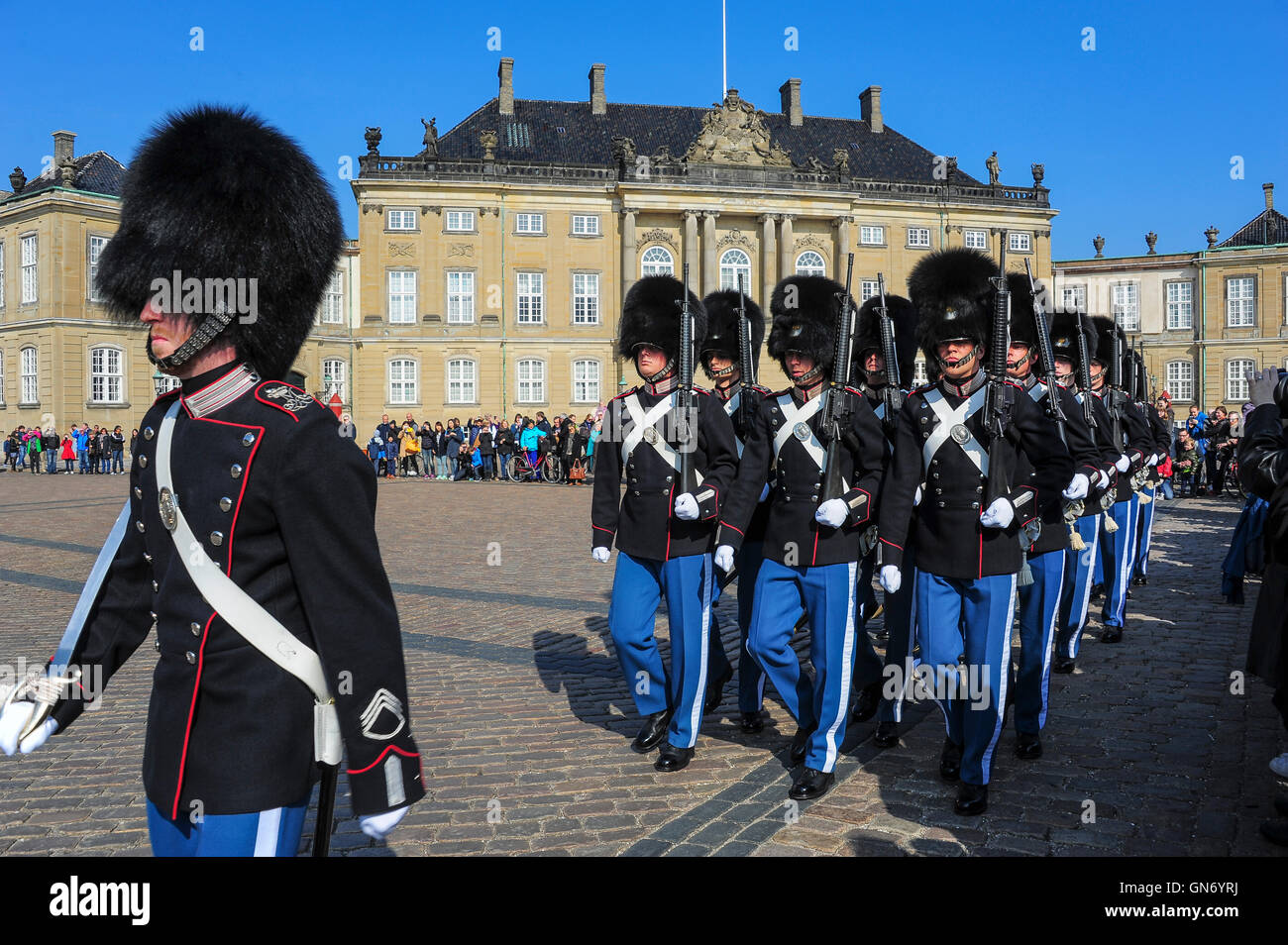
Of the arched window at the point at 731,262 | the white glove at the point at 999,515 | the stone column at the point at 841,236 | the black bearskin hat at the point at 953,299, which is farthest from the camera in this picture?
the stone column at the point at 841,236

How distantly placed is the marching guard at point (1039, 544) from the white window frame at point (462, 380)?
151 feet

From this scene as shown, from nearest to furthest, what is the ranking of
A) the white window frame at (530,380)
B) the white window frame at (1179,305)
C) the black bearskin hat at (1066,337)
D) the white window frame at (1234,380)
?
the black bearskin hat at (1066,337)
the white window frame at (530,380)
the white window frame at (1234,380)
the white window frame at (1179,305)

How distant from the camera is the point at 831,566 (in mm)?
5559

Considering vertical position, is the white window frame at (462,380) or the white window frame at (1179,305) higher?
the white window frame at (1179,305)

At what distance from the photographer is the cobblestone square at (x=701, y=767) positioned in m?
4.50

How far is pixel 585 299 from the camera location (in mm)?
53312

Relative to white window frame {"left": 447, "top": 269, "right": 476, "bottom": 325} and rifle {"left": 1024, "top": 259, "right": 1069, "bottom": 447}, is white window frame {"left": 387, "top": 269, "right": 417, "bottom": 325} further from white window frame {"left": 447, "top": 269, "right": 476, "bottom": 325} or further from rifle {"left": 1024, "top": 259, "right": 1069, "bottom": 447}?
rifle {"left": 1024, "top": 259, "right": 1069, "bottom": 447}

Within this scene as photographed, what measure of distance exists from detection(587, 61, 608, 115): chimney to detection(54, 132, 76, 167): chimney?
25.8 meters

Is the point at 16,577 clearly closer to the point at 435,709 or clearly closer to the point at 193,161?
the point at 435,709

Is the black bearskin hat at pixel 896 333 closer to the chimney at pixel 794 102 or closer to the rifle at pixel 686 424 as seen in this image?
the rifle at pixel 686 424

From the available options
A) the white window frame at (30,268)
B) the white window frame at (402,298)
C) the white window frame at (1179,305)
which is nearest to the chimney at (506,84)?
the white window frame at (402,298)

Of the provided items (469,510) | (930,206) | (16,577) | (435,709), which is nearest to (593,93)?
(930,206)
